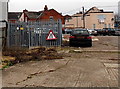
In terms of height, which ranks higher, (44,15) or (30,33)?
(44,15)

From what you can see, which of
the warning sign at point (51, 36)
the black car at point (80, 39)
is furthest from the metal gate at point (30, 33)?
the black car at point (80, 39)

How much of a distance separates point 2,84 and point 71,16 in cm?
7312

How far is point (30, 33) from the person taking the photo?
45.7 feet

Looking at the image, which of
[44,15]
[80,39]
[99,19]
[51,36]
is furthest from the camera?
[99,19]

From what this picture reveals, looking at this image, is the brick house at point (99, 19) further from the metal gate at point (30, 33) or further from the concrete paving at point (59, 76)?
the concrete paving at point (59, 76)

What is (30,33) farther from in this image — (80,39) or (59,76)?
(59,76)

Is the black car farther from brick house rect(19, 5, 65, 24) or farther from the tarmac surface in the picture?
brick house rect(19, 5, 65, 24)

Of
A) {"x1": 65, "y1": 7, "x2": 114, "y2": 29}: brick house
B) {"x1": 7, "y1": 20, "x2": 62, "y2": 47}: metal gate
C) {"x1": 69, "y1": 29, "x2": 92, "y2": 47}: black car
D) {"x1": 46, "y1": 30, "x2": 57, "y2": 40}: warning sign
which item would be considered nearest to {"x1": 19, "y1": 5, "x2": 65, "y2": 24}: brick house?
{"x1": 65, "y1": 7, "x2": 114, "y2": 29}: brick house

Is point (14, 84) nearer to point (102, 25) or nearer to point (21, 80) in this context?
point (21, 80)

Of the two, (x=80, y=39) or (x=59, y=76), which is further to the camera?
(x=80, y=39)

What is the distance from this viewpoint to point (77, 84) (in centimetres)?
562

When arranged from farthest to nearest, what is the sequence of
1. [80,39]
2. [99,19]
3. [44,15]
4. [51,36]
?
1. [99,19]
2. [44,15]
3. [80,39]
4. [51,36]

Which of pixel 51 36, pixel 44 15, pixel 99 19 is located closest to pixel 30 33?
pixel 51 36

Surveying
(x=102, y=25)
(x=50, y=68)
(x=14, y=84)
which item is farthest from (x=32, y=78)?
(x=102, y=25)
